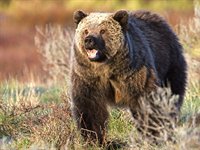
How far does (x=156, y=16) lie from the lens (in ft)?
27.5

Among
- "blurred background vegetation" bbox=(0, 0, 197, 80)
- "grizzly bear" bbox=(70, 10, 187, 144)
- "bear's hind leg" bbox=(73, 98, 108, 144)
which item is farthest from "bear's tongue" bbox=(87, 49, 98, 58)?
"blurred background vegetation" bbox=(0, 0, 197, 80)

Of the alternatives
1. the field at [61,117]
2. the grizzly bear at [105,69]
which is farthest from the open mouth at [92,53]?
the field at [61,117]

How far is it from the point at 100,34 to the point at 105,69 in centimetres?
33

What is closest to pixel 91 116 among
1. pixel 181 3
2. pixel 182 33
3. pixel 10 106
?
pixel 10 106

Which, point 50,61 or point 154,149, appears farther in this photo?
point 50,61

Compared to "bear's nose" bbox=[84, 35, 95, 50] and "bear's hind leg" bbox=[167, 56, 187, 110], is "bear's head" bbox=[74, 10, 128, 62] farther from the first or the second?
"bear's hind leg" bbox=[167, 56, 187, 110]

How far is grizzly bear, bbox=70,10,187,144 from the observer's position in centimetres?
714

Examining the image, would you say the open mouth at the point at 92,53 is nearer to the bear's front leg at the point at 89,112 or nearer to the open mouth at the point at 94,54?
the open mouth at the point at 94,54

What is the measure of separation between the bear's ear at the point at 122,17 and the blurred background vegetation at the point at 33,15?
1807 centimetres

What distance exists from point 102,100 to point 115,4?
33220mm

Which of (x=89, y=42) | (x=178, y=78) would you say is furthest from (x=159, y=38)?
(x=89, y=42)

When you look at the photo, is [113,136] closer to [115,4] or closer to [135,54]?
[135,54]

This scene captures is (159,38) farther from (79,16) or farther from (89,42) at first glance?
(89,42)

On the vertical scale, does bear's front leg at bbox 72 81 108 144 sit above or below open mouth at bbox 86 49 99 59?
below
